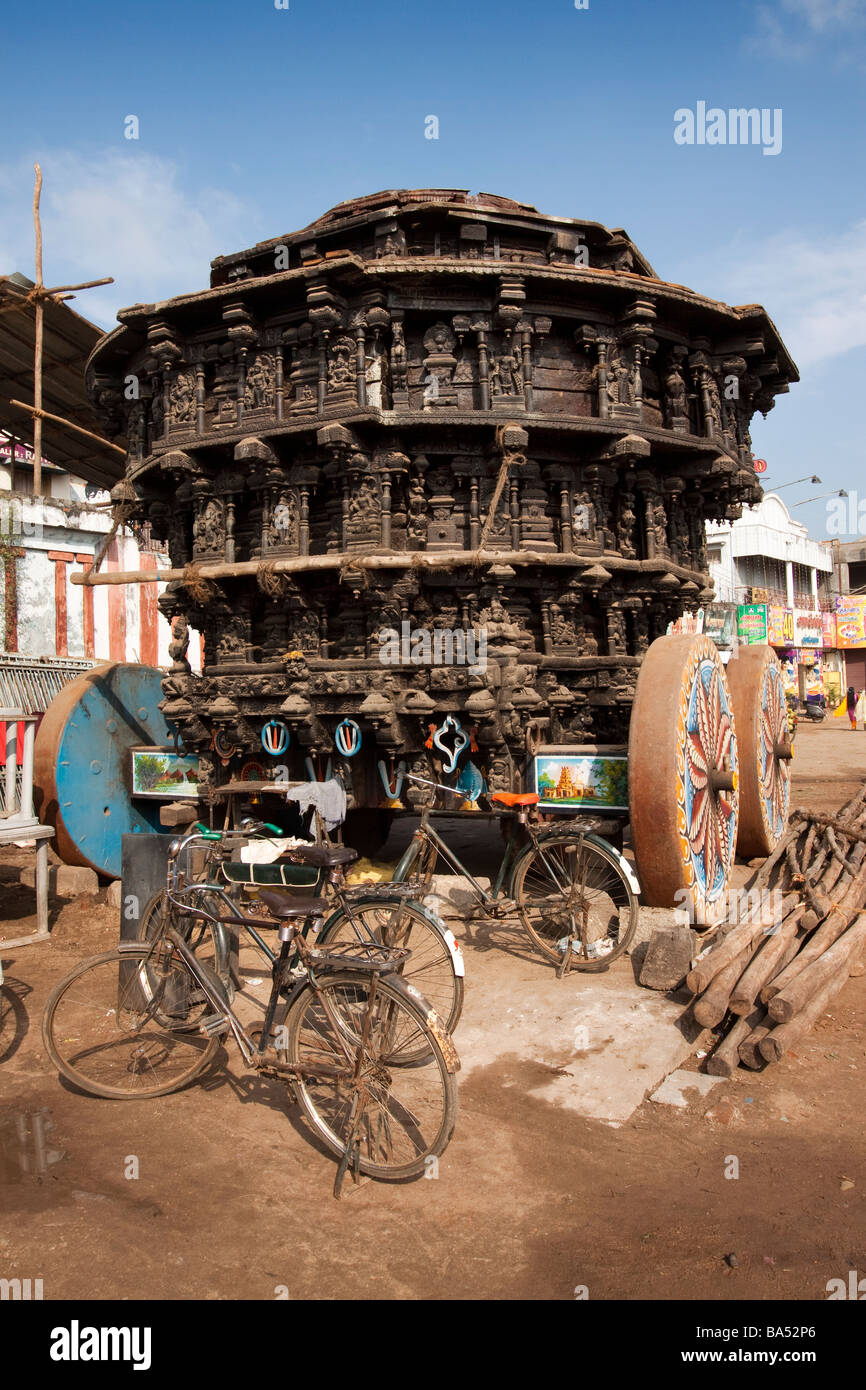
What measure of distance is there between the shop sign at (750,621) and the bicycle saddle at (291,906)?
141 ft

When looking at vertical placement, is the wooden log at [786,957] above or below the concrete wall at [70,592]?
below

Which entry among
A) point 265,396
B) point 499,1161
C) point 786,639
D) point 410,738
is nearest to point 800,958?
point 499,1161

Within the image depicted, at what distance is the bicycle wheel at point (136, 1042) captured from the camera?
5344 mm

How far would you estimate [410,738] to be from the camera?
927cm

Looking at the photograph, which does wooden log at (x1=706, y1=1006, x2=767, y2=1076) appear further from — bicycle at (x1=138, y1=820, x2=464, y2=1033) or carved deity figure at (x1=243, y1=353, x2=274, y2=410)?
carved deity figure at (x1=243, y1=353, x2=274, y2=410)

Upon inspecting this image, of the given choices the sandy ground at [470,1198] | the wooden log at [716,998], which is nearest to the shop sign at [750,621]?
the wooden log at [716,998]

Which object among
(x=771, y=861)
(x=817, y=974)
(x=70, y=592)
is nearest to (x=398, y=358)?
(x=771, y=861)

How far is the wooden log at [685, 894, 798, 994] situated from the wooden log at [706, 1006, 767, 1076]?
0.39 m

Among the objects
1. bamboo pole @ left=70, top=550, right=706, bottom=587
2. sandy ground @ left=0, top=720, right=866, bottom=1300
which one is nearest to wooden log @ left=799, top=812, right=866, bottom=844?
bamboo pole @ left=70, top=550, right=706, bottom=587

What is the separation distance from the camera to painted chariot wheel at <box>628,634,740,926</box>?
7096 millimetres

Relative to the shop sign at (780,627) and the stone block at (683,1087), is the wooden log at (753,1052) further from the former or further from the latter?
the shop sign at (780,627)

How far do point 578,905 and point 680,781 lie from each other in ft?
4.66
